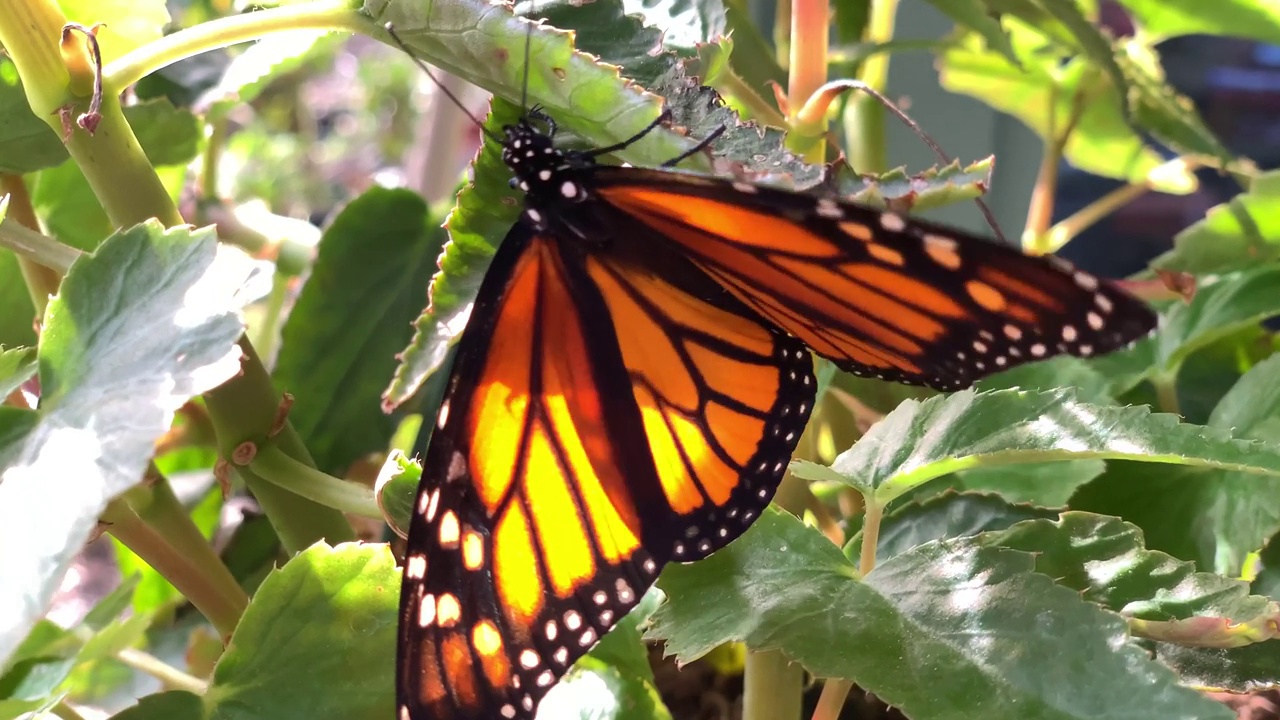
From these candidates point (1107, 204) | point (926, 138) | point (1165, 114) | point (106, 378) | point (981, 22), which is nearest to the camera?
point (106, 378)

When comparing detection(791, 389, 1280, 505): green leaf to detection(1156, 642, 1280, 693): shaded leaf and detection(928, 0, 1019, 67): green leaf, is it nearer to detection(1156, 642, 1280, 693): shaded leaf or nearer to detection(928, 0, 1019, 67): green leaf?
detection(1156, 642, 1280, 693): shaded leaf

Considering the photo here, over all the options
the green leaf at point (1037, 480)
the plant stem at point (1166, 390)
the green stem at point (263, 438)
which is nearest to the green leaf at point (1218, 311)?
the plant stem at point (1166, 390)

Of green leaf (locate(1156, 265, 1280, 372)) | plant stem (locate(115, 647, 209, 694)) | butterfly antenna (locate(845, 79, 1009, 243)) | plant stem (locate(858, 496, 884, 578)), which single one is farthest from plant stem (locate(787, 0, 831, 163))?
plant stem (locate(115, 647, 209, 694))

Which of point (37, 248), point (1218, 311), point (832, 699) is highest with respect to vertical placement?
point (37, 248)

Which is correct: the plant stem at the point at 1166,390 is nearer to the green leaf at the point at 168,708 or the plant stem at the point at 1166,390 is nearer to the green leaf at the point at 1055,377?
the green leaf at the point at 1055,377

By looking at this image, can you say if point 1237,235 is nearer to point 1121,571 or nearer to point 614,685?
point 1121,571

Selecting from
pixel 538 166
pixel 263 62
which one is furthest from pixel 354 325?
pixel 538 166

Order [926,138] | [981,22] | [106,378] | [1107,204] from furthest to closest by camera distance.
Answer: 1. [1107,204]
2. [981,22]
3. [926,138]
4. [106,378]

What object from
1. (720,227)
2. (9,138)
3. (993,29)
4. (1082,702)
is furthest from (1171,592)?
(9,138)
